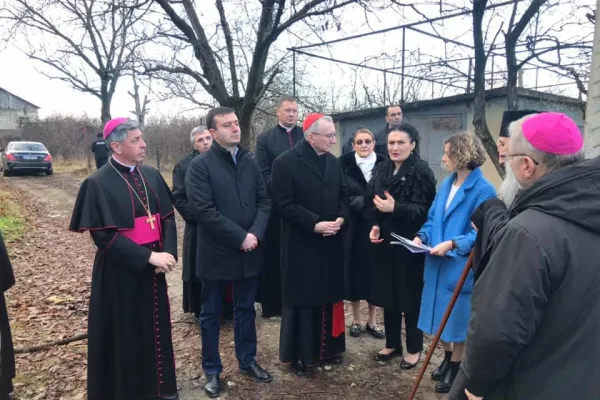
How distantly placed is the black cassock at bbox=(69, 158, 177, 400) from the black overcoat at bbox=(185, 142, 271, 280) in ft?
1.17

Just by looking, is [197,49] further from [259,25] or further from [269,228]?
[269,228]

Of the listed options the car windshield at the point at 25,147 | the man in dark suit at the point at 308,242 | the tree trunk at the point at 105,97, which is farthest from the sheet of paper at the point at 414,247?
the car windshield at the point at 25,147

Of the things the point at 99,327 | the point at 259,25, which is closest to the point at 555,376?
the point at 99,327

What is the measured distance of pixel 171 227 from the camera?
11.1 ft

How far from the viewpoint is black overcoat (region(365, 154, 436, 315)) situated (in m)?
3.68

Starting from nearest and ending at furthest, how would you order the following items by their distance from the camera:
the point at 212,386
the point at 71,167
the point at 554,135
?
the point at 554,135 < the point at 212,386 < the point at 71,167

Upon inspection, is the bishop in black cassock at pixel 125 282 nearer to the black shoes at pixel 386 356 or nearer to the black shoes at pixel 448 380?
the black shoes at pixel 386 356

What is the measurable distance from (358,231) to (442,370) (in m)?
1.36

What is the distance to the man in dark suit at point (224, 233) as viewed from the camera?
3.40 metres

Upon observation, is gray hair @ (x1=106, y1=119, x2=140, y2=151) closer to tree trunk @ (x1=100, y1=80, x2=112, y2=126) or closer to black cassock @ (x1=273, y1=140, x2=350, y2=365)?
black cassock @ (x1=273, y1=140, x2=350, y2=365)

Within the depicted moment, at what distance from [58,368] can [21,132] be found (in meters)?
31.8

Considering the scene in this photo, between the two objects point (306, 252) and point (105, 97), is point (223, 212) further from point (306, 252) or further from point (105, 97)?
point (105, 97)

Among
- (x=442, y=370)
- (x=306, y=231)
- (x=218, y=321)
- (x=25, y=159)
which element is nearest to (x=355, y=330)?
(x=442, y=370)

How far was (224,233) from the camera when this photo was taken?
3.36 meters
